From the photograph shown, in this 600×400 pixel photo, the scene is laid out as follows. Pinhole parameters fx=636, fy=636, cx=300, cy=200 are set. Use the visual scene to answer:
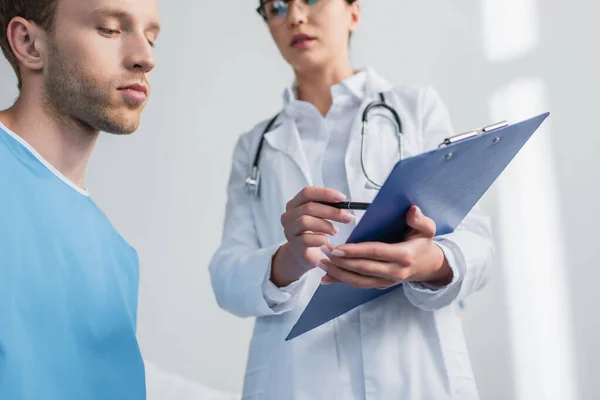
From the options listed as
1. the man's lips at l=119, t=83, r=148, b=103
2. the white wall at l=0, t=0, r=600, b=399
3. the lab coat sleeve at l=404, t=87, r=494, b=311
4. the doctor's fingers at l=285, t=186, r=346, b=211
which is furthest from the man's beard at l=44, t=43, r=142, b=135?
the white wall at l=0, t=0, r=600, b=399

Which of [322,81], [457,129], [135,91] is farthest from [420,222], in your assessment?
[457,129]

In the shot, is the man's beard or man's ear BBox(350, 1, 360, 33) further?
man's ear BBox(350, 1, 360, 33)

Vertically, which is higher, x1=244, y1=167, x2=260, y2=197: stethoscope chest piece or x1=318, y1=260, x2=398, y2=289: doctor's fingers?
x1=244, y1=167, x2=260, y2=197: stethoscope chest piece

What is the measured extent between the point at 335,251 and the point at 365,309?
251mm

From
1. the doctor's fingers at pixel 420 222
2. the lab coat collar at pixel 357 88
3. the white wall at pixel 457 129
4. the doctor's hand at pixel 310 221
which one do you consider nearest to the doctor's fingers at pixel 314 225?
the doctor's hand at pixel 310 221

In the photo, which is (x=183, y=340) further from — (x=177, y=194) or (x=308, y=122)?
(x=308, y=122)

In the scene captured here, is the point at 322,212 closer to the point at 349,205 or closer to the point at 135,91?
the point at 349,205

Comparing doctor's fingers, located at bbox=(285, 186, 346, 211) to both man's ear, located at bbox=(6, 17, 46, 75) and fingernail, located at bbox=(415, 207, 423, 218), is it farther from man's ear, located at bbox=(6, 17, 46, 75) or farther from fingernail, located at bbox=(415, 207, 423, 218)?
man's ear, located at bbox=(6, 17, 46, 75)

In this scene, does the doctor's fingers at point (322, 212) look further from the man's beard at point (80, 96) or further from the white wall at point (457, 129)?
the white wall at point (457, 129)

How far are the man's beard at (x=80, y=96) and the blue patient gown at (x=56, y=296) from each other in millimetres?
80

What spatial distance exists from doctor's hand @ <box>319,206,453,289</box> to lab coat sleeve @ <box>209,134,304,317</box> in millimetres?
177

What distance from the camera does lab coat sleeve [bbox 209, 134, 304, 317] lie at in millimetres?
1018

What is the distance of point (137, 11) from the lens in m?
0.92

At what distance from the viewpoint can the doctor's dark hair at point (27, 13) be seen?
88 cm
